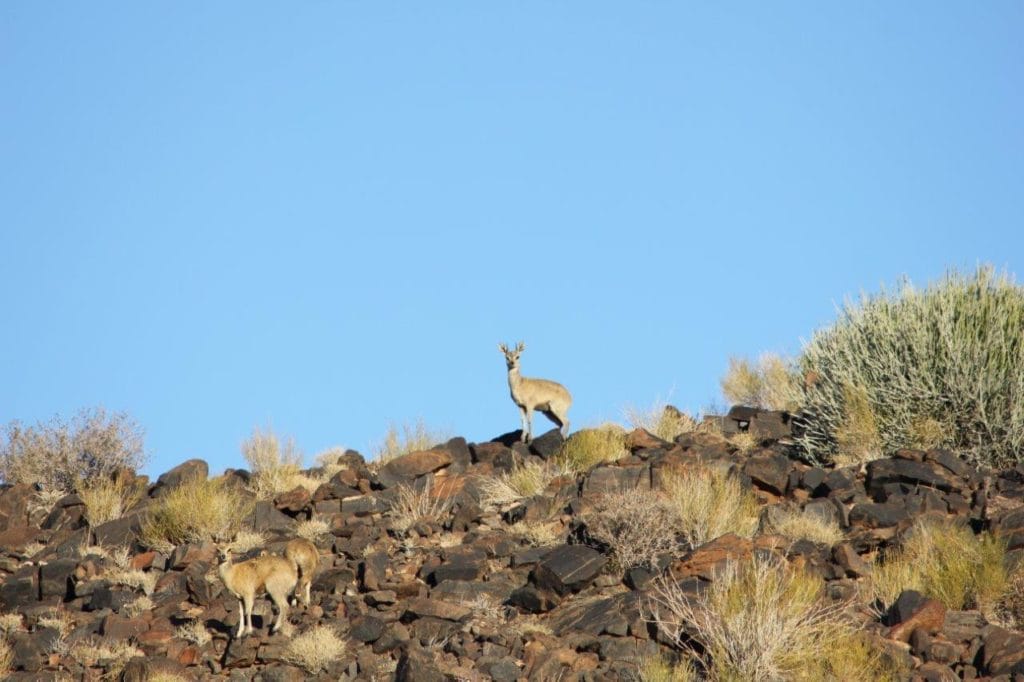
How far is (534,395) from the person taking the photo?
76.2 ft

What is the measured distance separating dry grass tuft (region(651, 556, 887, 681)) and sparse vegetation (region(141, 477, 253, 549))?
23.2 feet

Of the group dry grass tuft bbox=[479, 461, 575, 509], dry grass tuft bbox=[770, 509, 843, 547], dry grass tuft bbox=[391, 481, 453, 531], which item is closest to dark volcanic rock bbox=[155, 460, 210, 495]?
dry grass tuft bbox=[391, 481, 453, 531]

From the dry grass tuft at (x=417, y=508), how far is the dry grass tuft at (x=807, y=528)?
4.44 meters

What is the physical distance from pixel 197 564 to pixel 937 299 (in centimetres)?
1123

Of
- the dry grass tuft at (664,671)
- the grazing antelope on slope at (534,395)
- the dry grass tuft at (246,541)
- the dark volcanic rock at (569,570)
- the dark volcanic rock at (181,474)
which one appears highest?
the grazing antelope on slope at (534,395)

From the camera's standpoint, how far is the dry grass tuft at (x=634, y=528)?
1634 centimetres

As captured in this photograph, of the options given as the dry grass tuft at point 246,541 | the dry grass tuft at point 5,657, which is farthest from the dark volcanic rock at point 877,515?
the dry grass tuft at point 5,657

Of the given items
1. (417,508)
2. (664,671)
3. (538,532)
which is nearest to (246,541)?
(417,508)

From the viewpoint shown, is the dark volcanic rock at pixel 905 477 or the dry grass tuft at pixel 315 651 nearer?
the dry grass tuft at pixel 315 651

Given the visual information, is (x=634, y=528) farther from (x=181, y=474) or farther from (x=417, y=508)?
(x=181, y=474)

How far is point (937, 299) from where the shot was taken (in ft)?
70.2

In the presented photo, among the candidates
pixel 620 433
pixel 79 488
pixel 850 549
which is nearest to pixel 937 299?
pixel 620 433

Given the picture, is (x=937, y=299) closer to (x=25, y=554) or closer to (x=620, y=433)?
(x=620, y=433)

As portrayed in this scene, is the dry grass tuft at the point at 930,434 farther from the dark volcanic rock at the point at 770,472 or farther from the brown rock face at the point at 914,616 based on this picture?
the brown rock face at the point at 914,616
